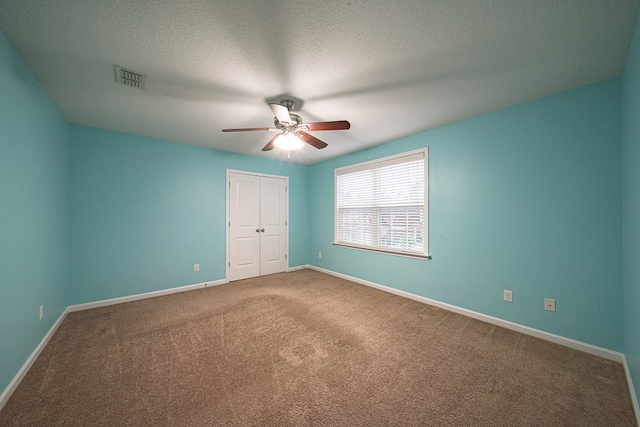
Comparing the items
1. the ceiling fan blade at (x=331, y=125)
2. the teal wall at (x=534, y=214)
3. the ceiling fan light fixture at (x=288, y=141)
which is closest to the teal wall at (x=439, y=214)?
the teal wall at (x=534, y=214)

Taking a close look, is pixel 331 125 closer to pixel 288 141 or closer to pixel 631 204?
pixel 288 141

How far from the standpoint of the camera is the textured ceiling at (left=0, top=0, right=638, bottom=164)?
4.29ft

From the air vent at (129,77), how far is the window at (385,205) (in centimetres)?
315

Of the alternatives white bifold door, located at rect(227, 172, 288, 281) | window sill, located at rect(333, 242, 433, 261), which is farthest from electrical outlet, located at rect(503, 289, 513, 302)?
white bifold door, located at rect(227, 172, 288, 281)

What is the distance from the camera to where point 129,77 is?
6.26 feet

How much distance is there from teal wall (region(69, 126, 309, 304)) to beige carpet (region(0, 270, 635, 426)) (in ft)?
2.19

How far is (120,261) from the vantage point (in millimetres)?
3182

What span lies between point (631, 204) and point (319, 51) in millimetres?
2488

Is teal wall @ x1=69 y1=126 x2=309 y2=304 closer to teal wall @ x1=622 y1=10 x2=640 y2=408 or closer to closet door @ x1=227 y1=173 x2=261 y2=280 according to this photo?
closet door @ x1=227 y1=173 x2=261 y2=280

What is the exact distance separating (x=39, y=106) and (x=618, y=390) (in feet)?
16.8

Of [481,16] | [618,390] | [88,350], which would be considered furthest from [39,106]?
[618,390]

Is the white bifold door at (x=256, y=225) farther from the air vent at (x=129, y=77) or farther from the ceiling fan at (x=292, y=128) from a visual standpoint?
the air vent at (x=129, y=77)

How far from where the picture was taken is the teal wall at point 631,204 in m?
1.41

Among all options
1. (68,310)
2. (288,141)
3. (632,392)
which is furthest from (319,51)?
(68,310)
